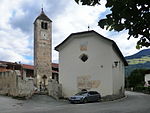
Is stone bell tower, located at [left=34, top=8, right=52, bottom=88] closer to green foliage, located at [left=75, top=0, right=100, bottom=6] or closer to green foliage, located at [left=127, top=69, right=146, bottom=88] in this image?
green foliage, located at [left=127, top=69, right=146, bottom=88]

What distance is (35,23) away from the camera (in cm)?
7538

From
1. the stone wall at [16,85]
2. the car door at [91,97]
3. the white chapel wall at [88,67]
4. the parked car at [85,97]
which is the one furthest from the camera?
the white chapel wall at [88,67]

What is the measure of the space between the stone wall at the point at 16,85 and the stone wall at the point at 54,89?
2.58 metres

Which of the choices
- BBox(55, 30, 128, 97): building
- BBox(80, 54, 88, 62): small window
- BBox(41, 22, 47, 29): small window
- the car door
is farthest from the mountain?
the car door

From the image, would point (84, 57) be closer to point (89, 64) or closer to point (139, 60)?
point (89, 64)

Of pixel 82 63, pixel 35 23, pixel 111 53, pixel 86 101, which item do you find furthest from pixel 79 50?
pixel 35 23

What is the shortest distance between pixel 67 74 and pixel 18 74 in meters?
8.33

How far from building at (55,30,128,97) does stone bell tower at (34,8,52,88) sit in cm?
2826

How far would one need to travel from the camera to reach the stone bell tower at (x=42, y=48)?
68.8m

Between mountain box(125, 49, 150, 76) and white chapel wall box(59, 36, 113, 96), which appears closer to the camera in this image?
white chapel wall box(59, 36, 113, 96)

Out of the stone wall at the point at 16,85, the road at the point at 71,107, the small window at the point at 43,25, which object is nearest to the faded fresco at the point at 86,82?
the road at the point at 71,107

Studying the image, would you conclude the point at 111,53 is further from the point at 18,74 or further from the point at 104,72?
the point at 18,74

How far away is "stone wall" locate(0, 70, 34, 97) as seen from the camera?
32.2 m

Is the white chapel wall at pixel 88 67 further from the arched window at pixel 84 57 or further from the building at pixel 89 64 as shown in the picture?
the arched window at pixel 84 57
